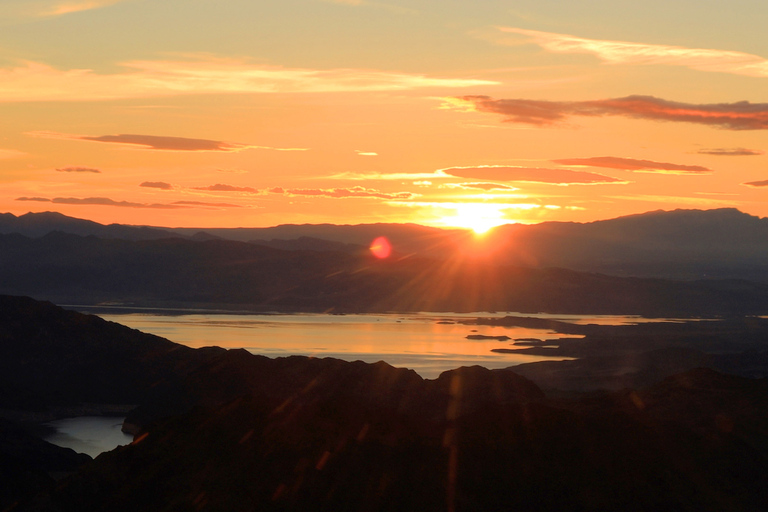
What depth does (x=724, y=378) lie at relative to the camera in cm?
2956

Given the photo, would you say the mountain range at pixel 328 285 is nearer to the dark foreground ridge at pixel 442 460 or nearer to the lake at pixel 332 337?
the lake at pixel 332 337

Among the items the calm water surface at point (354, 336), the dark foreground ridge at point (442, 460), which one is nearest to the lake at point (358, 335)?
the calm water surface at point (354, 336)

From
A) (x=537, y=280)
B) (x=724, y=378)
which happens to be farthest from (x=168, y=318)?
(x=724, y=378)

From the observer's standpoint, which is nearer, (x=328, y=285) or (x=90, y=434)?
(x=90, y=434)

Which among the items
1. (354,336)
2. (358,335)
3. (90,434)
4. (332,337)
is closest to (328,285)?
(358,335)

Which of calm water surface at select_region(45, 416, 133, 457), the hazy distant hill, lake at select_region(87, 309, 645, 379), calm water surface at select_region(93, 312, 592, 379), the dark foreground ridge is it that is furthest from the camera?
the hazy distant hill

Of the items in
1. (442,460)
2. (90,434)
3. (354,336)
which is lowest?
(442,460)

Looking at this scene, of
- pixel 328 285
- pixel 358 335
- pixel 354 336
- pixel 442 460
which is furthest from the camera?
pixel 328 285

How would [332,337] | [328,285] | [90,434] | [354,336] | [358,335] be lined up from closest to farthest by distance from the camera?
[90,434] < [332,337] < [354,336] < [358,335] < [328,285]

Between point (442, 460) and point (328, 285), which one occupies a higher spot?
point (328, 285)

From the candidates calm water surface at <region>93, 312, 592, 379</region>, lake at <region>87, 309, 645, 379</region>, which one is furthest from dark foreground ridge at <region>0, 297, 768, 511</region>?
calm water surface at <region>93, 312, 592, 379</region>

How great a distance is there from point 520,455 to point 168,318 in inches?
4016

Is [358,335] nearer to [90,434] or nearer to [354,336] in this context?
[354,336]

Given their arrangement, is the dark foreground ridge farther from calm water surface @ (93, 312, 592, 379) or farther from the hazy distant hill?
the hazy distant hill
